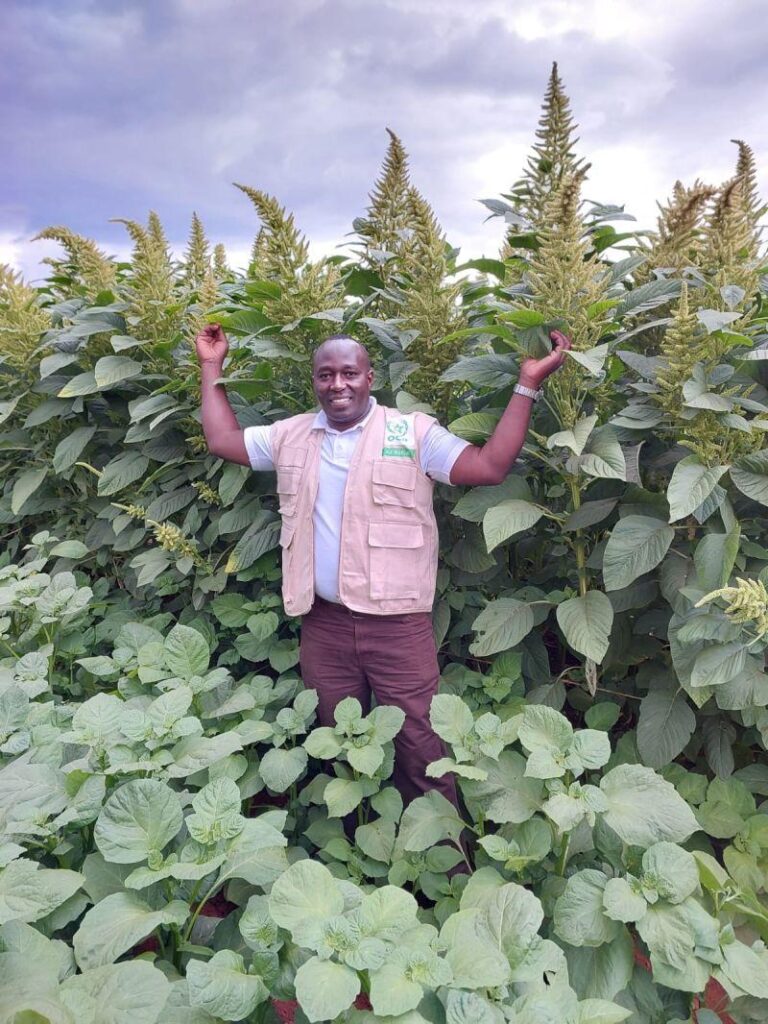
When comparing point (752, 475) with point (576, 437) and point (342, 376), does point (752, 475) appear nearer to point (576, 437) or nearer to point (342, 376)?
point (576, 437)

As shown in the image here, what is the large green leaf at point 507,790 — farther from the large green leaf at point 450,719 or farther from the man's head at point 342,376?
the man's head at point 342,376

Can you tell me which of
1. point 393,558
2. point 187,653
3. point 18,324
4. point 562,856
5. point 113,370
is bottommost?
point 562,856

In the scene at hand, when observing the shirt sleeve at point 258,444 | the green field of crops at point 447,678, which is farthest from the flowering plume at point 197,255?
the shirt sleeve at point 258,444

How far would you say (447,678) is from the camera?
2.25 m

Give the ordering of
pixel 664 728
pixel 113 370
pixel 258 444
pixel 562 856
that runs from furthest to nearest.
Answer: pixel 113 370 < pixel 258 444 < pixel 664 728 < pixel 562 856

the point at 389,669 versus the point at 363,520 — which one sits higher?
the point at 363,520

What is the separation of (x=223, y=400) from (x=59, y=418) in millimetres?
1241

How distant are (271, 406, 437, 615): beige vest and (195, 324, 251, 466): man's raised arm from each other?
0.81 ft

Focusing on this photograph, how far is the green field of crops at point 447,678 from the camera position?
122 centimetres

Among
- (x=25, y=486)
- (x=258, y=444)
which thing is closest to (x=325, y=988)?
(x=258, y=444)

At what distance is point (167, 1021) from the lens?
1.14 m

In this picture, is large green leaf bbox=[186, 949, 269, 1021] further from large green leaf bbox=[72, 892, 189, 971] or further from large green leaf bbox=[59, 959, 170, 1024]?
large green leaf bbox=[72, 892, 189, 971]

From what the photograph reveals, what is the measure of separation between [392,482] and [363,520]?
14cm

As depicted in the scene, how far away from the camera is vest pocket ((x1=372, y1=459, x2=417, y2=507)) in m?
1.94
